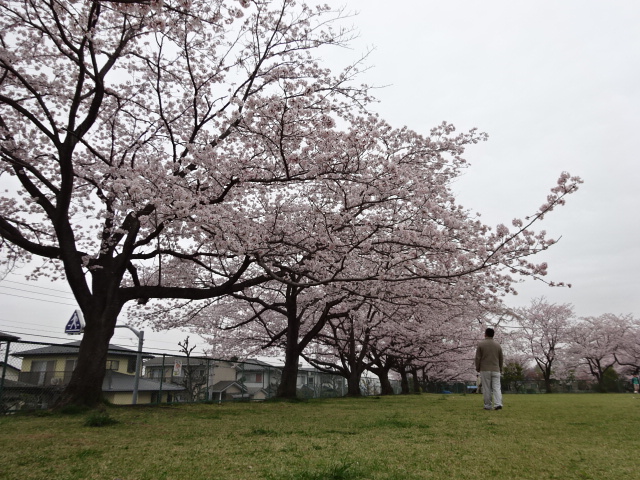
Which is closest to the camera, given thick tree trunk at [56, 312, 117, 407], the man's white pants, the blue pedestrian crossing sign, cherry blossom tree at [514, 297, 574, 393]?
thick tree trunk at [56, 312, 117, 407]

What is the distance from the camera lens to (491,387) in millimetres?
8664

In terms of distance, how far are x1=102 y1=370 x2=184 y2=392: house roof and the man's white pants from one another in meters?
8.18

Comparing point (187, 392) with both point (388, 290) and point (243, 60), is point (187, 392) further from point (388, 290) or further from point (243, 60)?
point (243, 60)

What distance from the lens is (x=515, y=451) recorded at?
4055 millimetres

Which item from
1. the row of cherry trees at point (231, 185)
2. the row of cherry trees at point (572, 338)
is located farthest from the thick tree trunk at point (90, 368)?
the row of cherry trees at point (572, 338)

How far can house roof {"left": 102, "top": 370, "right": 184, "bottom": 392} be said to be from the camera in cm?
1227

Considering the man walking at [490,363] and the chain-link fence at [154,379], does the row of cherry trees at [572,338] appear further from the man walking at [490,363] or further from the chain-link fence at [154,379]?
the man walking at [490,363]

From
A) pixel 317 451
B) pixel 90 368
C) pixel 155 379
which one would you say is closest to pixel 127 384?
pixel 155 379

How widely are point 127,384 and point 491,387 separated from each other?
1639 cm

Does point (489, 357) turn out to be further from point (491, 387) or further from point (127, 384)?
point (127, 384)

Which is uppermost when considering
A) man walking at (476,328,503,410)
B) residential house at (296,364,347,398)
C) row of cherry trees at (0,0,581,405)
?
row of cherry trees at (0,0,581,405)

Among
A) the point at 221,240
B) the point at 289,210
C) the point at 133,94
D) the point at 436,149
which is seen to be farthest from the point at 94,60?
the point at 436,149

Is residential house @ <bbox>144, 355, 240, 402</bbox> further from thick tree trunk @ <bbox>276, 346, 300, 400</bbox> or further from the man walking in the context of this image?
the man walking

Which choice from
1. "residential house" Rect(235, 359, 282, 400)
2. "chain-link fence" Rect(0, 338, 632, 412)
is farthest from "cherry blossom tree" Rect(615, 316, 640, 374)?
"residential house" Rect(235, 359, 282, 400)
